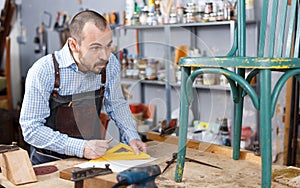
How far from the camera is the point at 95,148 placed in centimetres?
121

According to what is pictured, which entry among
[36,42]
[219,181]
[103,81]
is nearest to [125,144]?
[103,81]

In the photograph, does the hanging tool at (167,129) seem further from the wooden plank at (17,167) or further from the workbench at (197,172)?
the wooden plank at (17,167)

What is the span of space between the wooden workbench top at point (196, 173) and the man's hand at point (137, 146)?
0.7 inches

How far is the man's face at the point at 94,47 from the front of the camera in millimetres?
1109

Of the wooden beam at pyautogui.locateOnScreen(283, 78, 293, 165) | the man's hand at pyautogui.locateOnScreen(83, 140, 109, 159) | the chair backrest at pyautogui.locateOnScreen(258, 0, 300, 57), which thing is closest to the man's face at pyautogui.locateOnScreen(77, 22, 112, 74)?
the man's hand at pyautogui.locateOnScreen(83, 140, 109, 159)

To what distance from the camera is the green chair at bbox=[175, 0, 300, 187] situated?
35.7 inches

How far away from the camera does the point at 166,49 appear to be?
4.36ft

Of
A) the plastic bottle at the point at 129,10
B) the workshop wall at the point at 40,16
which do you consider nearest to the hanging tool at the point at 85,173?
the plastic bottle at the point at 129,10

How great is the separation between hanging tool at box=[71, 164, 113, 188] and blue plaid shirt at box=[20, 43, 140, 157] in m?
0.20

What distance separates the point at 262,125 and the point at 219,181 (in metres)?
0.21

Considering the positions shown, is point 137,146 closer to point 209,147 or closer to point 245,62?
point 209,147

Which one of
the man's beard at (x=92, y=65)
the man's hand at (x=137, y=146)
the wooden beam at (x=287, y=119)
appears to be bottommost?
the wooden beam at (x=287, y=119)

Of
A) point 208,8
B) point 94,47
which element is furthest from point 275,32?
point 208,8

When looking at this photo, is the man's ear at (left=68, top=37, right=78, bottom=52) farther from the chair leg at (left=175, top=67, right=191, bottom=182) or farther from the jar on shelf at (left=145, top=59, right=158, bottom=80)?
the jar on shelf at (left=145, top=59, right=158, bottom=80)
